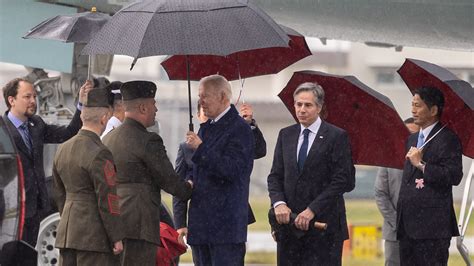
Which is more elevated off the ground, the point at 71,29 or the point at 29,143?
the point at 71,29

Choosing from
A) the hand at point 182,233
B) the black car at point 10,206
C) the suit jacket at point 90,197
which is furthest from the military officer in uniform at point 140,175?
the black car at point 10,206

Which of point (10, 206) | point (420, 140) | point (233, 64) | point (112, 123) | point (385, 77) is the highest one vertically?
point (385, 77)

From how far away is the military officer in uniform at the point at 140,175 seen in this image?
25.6 feet

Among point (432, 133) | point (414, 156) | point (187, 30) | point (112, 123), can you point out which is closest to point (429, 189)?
point (414, 156)

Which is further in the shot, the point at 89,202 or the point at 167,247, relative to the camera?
the point at 167,247

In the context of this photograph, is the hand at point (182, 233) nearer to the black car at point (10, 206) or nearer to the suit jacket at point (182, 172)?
the suit jacket at point (182, 172)

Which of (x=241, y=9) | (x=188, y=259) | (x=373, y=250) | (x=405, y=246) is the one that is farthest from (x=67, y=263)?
(x=373, y=250)

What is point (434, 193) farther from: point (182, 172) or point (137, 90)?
point (137, 90)

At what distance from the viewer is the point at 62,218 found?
24.9 ft

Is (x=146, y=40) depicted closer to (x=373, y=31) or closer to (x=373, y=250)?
(x=373, y=31)

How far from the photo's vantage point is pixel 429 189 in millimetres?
8555

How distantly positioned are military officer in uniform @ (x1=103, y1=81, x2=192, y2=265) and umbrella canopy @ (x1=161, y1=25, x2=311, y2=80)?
66.7 inches

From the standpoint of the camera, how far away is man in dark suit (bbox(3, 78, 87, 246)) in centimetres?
952

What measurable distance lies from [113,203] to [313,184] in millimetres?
1571
